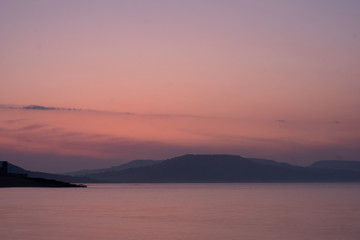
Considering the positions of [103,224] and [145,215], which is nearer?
[103,224]

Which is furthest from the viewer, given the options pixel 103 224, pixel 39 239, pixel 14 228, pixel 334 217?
pixel 334 217

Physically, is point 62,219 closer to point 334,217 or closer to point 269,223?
point 269,223

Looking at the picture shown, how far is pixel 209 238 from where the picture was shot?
37500mm

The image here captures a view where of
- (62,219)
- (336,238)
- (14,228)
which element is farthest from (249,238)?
(62,219)

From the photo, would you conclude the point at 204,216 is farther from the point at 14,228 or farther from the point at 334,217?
the point at 14,228

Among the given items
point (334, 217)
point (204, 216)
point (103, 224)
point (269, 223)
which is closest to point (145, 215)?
point (204, 216)

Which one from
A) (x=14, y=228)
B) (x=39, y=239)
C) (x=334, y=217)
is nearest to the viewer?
(x=39, y=239)

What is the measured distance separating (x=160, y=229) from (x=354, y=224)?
635 inches

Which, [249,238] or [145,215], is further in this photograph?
[145,215]

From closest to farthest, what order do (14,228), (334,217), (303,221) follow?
(14,228), (303,221), (334,217)

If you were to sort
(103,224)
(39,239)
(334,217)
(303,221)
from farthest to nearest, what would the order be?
1. (334,217)
2. (303,221)
3. (103,224)
4. (39,239)

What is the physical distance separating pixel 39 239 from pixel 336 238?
1905cm

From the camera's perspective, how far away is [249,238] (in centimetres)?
3725

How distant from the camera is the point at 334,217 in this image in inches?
2142
